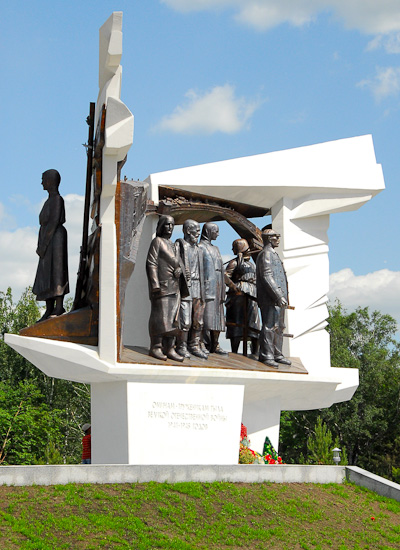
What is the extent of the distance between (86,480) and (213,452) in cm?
311

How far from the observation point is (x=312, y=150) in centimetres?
1561

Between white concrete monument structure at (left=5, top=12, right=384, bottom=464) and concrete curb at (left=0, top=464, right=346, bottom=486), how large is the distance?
1.35 meters

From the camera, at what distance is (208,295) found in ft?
43.2

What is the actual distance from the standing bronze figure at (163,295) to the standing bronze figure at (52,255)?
1426 mm

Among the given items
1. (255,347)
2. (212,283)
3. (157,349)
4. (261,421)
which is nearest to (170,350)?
A: (157,349)

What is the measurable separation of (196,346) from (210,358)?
0.38 metres

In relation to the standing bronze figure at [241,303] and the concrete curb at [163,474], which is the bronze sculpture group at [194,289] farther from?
the concrete curb at [163,474]

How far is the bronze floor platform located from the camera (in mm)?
11977

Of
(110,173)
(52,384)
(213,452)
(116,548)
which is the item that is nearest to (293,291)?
(213,452)

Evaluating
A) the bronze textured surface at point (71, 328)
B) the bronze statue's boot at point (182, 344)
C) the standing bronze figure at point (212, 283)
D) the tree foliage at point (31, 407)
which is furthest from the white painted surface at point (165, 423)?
the tree foliage at point (31, 407)

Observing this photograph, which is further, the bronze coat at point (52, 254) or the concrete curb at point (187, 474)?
the bronze coat at point (52, 254)

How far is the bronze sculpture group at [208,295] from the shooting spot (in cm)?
1235

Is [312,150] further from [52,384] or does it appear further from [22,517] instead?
[52,384]

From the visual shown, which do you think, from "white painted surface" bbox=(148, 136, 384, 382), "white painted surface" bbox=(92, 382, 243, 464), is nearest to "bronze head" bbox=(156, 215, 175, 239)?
"white painted surface" bbox=(92, 382, 243, 464)
